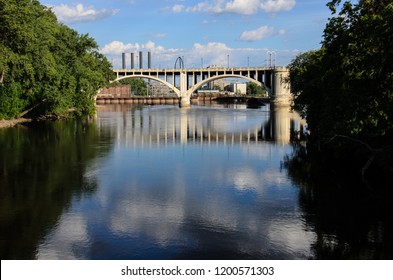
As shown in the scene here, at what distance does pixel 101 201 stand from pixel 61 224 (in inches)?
131

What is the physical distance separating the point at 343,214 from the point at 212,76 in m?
107

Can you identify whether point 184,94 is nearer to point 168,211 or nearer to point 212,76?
point 212,76

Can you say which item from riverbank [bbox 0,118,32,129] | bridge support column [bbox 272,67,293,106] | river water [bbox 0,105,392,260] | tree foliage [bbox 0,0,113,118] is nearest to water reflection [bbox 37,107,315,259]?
river water [bbox 0,105,392,260]

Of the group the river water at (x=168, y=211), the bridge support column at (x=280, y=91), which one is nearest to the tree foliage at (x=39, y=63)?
the river water at (x=168, y=211)

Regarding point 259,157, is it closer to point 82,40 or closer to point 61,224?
point 61,224

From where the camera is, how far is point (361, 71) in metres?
22.8

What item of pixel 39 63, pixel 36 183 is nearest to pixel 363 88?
pixel 36 183

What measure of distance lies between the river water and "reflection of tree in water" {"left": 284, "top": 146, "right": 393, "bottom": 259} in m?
0.06

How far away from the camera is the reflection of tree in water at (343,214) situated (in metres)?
14.4

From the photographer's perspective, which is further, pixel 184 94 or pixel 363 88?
pixel 184 94

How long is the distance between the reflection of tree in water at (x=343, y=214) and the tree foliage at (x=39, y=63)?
2815cm

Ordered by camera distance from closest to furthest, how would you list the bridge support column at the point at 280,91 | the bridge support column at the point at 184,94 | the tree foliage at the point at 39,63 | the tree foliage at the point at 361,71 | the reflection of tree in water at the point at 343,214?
the reflection of tree in water at the point at 343,214 → the tree foliage at the point at 361,71 → the tree foliage at the point at 39,63 → the bridge support column at the point at 280,91 → the bridge support column at the point at 184,94

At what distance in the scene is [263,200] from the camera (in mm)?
20156

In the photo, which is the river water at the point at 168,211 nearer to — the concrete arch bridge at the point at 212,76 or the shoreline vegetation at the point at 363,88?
the shoreline vegetation at the point at 363,88
